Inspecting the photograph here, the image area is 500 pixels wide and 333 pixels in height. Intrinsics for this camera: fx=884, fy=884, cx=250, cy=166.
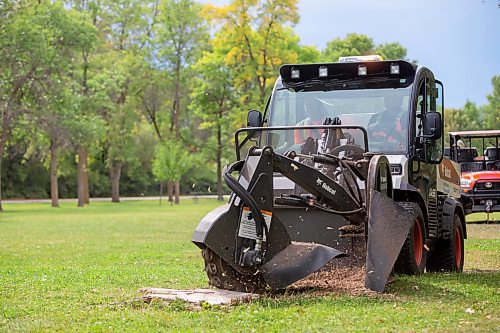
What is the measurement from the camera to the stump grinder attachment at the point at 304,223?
9.20m

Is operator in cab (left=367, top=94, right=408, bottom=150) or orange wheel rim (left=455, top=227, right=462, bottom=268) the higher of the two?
operator in cab (left=367, top=94, right=408, bottom=150)

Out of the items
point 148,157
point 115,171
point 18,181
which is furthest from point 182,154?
point 18,181

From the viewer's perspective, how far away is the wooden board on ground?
29.1 feet

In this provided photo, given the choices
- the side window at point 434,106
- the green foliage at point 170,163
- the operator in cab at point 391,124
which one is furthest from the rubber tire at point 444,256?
the green foliage at point 170,163

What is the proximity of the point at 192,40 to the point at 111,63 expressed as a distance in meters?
7.86

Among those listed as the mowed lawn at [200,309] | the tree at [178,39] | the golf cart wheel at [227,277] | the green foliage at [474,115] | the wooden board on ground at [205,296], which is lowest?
the mowed lawn at [200,309]

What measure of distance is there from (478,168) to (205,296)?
70.0 ft

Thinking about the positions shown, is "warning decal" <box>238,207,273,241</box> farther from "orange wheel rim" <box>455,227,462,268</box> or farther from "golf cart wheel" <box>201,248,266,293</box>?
"orange wheel rim" <box>455,227,462,268</box>

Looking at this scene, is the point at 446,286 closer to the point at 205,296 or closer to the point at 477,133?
the point at 205,296

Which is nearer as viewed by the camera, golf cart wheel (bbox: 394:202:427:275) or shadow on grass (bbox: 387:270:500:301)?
shadow on grass (bbox: 387:270:500:301)

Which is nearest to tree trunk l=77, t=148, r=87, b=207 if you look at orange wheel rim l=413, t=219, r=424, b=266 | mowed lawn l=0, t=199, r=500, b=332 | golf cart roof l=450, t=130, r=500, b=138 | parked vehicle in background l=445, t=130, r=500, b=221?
parked vehicle in background l=445, t=130, r=500, b=221

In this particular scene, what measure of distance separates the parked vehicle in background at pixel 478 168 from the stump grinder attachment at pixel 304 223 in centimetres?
1701

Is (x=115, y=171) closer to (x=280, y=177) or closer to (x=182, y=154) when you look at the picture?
(x=182, y=154)

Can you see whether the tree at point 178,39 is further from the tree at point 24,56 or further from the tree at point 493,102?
the tree at point 493,102
